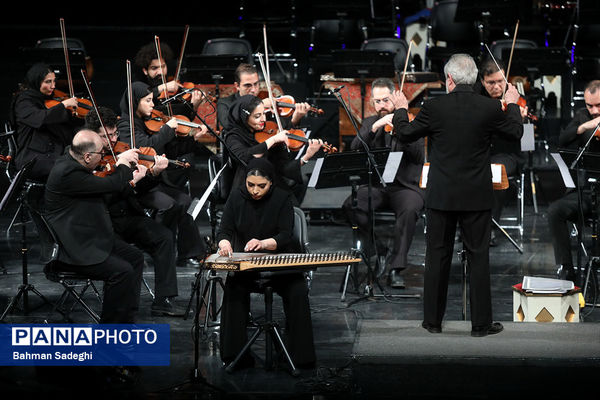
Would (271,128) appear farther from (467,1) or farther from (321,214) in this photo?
(467,1)

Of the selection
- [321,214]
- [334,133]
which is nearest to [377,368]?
[321,214]

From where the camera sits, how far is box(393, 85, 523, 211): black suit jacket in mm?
4984

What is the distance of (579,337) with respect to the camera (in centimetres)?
499

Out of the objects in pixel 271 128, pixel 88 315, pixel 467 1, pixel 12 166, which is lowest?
pixel 88 315

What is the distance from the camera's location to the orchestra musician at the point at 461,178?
4988 millimetres

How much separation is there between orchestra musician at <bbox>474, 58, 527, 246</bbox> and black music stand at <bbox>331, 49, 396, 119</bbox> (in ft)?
4.95

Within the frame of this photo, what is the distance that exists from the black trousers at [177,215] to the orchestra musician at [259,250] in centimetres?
138

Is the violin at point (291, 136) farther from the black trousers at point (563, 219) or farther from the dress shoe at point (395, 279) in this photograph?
the black trousers at point (563, 219)

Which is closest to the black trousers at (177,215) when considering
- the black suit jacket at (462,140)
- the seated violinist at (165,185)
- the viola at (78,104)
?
the seated violinist at (165,185)

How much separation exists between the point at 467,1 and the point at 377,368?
264 inches

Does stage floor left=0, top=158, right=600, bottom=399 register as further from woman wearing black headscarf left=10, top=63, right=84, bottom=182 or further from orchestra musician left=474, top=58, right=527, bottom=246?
woman wearing black headscarf left=10, top=63, right=84, bottom=182

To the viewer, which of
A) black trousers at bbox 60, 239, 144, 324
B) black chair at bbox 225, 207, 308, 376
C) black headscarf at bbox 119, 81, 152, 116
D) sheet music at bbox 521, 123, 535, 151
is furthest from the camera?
sheet music at bbox 521, 123, 535, 151

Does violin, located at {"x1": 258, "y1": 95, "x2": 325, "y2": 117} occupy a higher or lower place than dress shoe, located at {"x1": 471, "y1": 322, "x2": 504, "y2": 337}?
higher

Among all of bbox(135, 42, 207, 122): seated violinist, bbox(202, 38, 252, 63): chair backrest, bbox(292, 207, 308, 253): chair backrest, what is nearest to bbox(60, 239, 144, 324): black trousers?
bbox(292, 207, 308, 253): chair backrest
